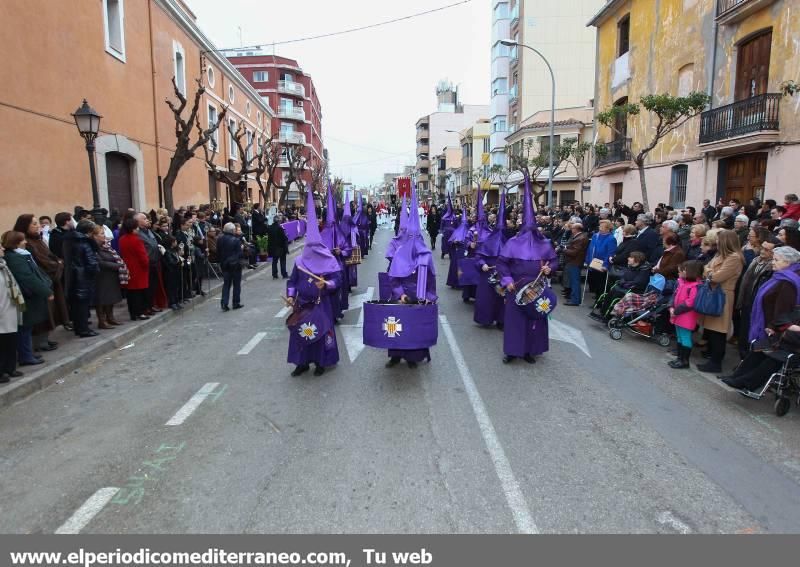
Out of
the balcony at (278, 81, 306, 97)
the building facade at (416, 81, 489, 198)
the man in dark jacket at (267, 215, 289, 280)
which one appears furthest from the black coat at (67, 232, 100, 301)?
the building facade at (416, 81, 489, 198)

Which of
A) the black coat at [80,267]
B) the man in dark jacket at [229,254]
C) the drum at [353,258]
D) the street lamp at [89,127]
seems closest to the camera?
the black coat at [80,267]

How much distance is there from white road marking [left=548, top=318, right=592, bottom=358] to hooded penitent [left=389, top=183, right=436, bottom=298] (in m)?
2.68

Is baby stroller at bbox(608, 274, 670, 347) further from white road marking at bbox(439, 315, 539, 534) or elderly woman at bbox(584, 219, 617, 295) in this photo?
white road marking at bbox(439, 315, 539, 534)

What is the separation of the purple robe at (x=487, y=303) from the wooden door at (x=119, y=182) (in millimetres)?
12456

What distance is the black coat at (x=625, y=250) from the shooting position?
992cm

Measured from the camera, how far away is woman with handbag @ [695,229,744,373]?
6969 mm

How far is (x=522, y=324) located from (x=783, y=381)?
2.86m

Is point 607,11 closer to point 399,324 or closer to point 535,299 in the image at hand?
point 535,299

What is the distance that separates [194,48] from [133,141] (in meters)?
9.63

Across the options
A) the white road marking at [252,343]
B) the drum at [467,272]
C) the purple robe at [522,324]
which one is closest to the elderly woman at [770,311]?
the purple robe at [522,324]

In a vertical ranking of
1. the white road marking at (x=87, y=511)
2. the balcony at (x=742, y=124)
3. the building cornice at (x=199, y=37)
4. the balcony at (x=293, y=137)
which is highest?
the balcony at (x=293, y=137)

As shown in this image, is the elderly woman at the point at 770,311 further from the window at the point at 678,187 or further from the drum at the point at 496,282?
the window at the point at 678,187

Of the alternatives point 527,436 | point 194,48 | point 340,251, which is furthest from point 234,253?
point 194,48
